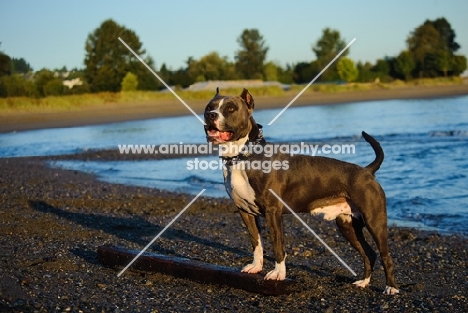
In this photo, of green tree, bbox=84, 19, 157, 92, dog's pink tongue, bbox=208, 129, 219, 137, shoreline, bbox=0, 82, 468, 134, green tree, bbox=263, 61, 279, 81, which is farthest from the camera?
green tree, bbox=263, 61, 279, 81

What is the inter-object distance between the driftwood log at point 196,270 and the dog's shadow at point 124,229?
0.44 metres

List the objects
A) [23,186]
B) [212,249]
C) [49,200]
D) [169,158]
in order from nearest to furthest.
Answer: [212,249] → [49,200] → [23,186] → [169,158]

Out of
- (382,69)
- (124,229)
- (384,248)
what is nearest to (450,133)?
(124,229)

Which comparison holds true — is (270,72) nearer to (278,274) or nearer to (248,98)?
(248,98)

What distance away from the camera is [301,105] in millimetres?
55000

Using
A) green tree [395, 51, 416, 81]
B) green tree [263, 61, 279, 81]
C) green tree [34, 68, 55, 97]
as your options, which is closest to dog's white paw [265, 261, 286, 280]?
green tree [34, 68, 55, 97]

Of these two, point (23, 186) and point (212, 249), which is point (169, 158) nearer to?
point (23, 186)

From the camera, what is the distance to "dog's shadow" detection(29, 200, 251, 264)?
8570 mm

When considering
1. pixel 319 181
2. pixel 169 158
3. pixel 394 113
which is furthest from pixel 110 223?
pixel 394 113

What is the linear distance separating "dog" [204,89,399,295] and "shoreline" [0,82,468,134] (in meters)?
30.7

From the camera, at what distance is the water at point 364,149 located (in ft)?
43.2

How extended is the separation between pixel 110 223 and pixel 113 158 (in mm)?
12983

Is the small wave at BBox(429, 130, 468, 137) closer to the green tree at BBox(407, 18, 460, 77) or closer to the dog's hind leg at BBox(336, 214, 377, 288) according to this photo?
the dog's hind leg at BBox(336, 214, 377, 288)

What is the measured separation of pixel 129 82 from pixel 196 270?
51.5 metres
